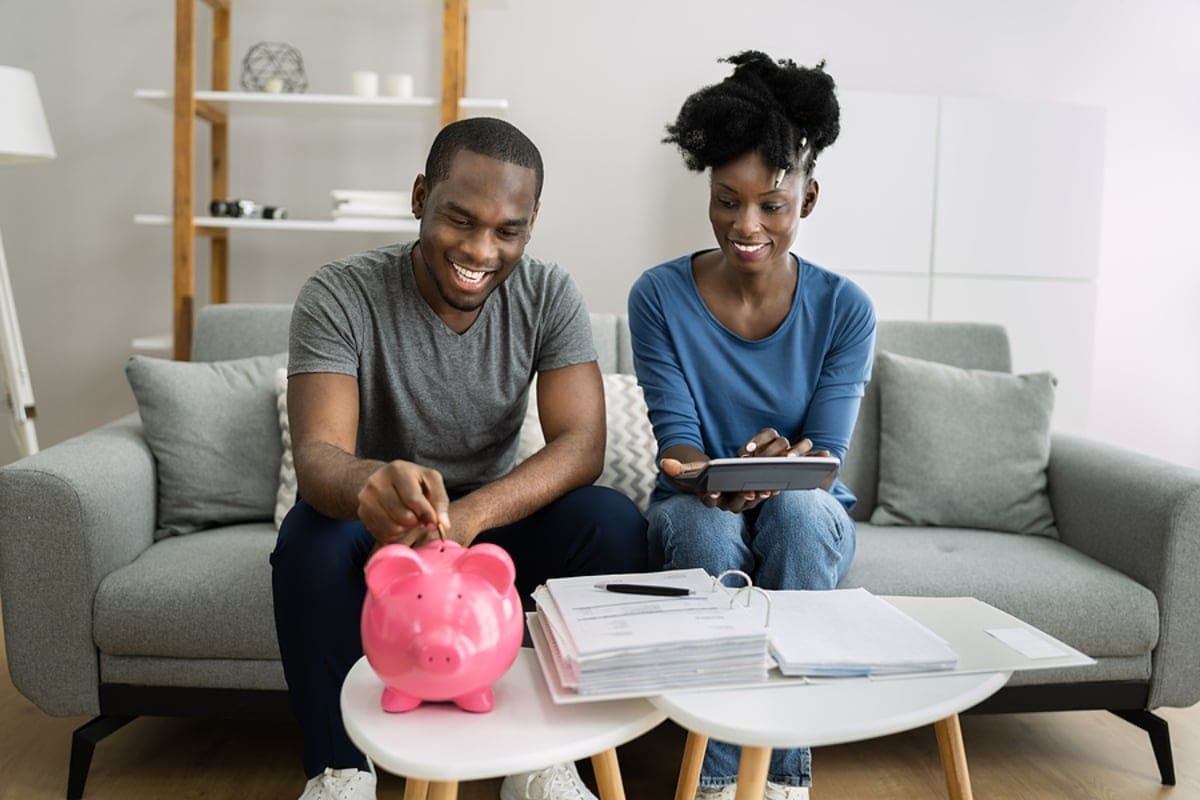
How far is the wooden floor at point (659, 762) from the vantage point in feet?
5.90

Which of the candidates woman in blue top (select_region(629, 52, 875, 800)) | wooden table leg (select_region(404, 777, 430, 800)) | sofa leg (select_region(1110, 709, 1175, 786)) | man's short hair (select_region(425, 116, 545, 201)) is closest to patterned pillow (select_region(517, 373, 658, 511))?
woman in blue top (select_region(629, 52, 875, 800))

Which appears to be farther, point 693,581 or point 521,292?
point 521,292

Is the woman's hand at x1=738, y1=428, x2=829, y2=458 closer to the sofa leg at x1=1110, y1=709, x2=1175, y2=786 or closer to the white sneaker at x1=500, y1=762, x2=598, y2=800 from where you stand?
the white sneaker at x1=500, y1=762, x2=598, y2=800

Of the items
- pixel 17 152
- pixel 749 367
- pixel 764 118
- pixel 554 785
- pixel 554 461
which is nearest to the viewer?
pixel 554 785

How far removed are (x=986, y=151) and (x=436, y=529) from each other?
2.13 metres

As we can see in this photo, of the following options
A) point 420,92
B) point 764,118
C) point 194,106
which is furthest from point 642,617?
point 420,92

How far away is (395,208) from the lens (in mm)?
2738

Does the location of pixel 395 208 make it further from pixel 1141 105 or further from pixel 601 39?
pixel 1141 105

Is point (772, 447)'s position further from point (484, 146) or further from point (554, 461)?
point (484, 146)

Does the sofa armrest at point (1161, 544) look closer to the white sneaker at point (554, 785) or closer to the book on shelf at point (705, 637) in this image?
the book on shelf at point (705, 637)

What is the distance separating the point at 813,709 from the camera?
1.02 meters

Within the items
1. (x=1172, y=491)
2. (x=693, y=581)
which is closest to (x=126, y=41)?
(x=693, y=581)

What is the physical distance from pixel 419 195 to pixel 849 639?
0.90m

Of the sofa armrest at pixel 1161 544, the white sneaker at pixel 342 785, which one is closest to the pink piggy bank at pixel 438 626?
the white sneaker at pixel 342 785
